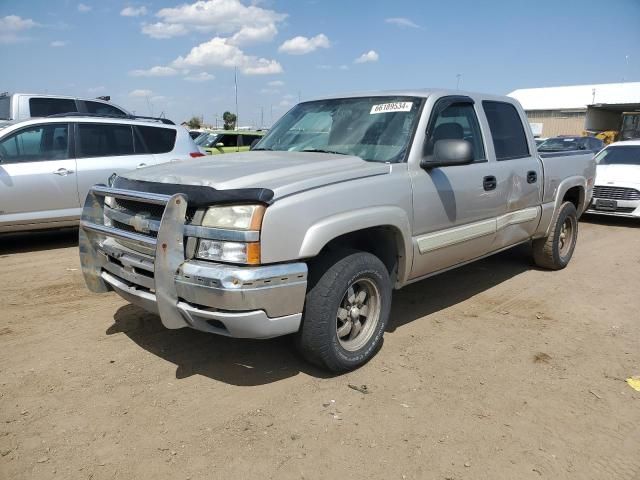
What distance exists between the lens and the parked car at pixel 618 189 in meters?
9.48

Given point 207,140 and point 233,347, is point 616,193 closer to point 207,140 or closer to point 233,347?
point 233,347

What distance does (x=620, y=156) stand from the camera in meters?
10.8

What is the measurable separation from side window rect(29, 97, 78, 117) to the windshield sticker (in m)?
7.92

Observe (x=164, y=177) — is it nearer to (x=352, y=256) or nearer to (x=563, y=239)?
(x=352, y=256)

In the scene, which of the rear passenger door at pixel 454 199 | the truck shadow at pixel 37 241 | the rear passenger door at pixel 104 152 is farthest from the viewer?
the rear passenger door at pixel 104 152

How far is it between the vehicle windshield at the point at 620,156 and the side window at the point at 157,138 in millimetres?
8701

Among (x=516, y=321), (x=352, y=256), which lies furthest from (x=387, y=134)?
(x=516, y=321)

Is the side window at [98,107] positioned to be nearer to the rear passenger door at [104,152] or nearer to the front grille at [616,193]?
the rear passenger door at [104,152]

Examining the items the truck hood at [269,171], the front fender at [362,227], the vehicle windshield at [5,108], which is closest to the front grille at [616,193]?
the front fender at [362,227]

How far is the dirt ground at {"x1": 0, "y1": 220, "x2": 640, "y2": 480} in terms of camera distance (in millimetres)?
2562

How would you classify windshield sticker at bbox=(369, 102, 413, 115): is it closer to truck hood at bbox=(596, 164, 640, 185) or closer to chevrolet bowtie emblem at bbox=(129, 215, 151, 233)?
chevrolet bowtie emblem at bbox=(129, 215, 151, 233)

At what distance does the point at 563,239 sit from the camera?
639cm

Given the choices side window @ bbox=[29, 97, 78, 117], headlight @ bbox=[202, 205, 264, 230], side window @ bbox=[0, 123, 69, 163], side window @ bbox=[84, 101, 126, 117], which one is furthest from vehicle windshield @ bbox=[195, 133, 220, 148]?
headlight @ bbox=[202, 205, 264, 230]

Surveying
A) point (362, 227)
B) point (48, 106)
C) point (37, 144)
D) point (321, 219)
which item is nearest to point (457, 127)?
point (362, 227)
